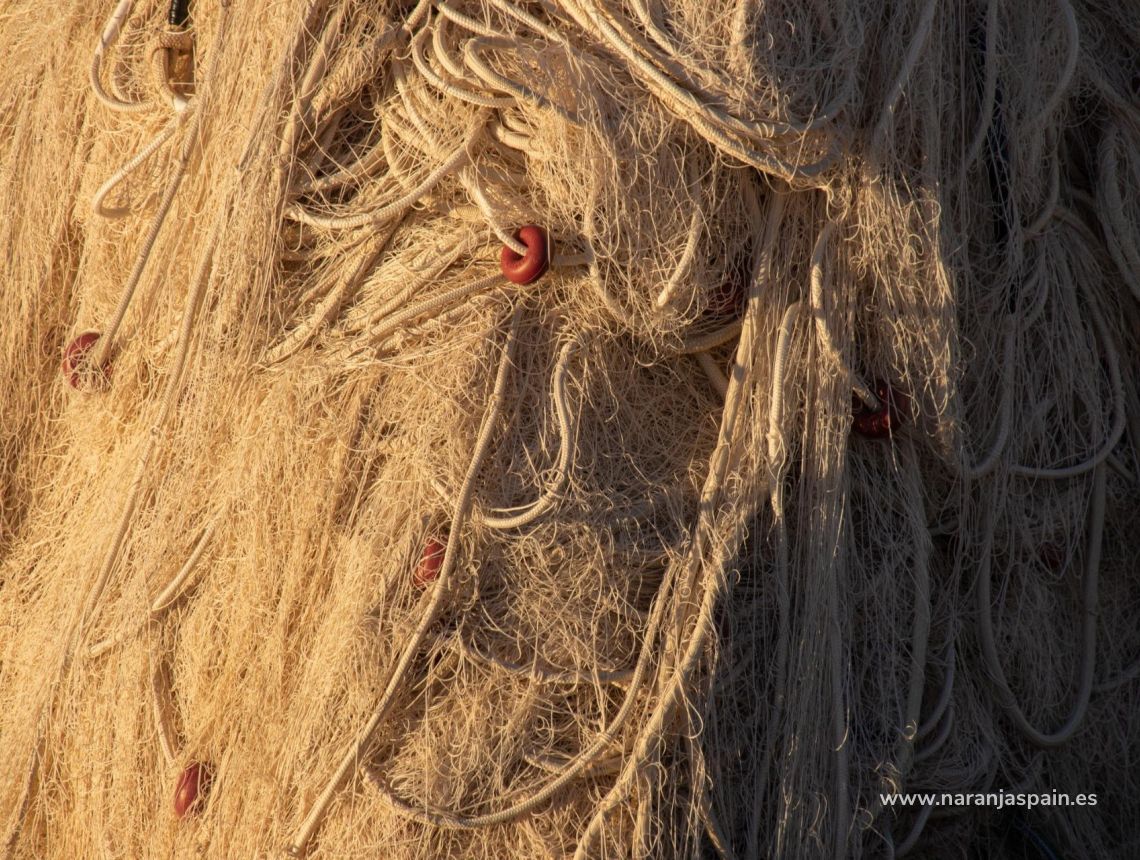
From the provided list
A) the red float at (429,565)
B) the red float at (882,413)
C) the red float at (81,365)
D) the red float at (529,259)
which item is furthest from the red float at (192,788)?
the red float at (882,413)

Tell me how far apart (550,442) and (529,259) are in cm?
26

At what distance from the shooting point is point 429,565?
1.73 metres

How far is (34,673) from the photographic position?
2.07 meters

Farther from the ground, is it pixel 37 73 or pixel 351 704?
pixel 37 73

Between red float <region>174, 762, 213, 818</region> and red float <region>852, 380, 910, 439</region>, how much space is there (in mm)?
1112

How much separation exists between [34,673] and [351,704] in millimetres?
687

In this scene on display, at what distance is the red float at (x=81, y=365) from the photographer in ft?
6.88

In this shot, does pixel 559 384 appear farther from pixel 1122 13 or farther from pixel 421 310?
pixel 1122 13

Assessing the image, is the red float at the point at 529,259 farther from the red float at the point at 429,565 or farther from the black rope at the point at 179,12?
the black rope at the point at 179,12

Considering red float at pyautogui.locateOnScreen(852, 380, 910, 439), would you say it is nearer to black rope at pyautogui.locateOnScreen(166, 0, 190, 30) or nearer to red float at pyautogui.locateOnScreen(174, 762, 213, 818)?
red float at pyautogui.locateOnScreen(174, 762, 213, 818)

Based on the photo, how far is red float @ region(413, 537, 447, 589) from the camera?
1730mm

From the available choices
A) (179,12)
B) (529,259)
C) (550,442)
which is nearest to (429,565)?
(550,442)

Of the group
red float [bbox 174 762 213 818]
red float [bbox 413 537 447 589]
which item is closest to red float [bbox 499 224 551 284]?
red float [bbox 413 537 447 589]

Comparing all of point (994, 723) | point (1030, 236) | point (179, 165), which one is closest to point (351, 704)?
point (179, 165)
